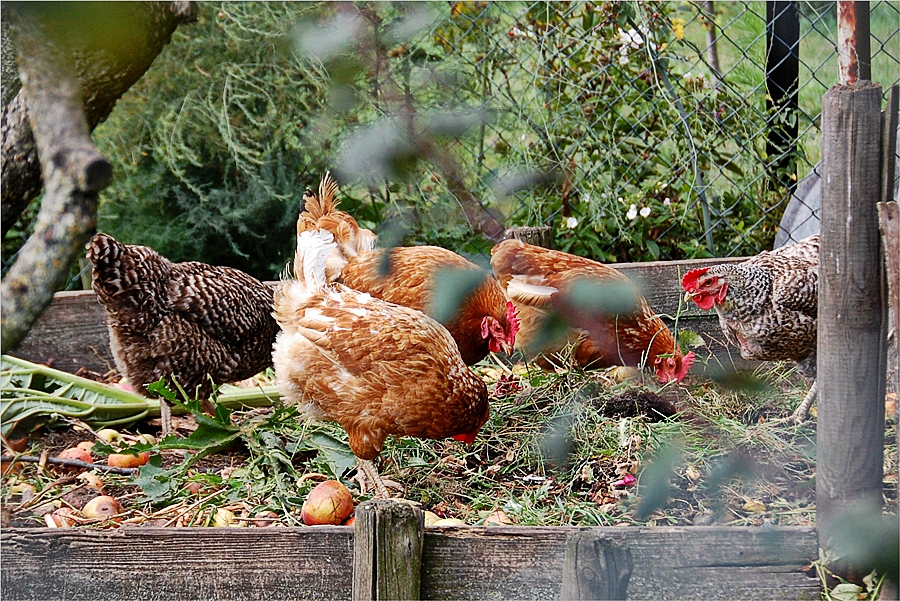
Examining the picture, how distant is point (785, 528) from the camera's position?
1722 millimetres

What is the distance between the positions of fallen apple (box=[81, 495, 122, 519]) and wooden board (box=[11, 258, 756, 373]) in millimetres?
1023

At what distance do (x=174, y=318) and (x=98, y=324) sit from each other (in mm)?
821

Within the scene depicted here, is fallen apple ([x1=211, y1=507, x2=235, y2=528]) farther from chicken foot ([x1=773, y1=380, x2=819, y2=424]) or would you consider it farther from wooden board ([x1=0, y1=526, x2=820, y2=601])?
chicken foot ([x1=773, y1=380, x2=819, y2=424])

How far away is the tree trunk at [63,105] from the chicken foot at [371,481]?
5.51 ft

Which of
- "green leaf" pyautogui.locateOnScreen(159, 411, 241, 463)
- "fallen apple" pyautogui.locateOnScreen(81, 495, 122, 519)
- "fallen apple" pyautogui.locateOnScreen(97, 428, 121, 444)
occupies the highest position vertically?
"green leaf" pyautogui.locateOnScreen(159, 411, 241, 463)

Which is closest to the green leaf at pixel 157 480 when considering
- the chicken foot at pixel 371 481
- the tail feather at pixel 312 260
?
the chicken foot at pixel 371 481

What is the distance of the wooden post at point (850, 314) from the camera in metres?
1.55

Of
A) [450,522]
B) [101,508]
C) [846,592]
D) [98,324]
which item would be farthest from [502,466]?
[98,324]

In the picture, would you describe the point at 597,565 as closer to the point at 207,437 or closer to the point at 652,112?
the point at 207,437

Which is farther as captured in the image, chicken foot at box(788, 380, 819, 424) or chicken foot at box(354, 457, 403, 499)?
chicken foot at box(788, 380, 819, 424)

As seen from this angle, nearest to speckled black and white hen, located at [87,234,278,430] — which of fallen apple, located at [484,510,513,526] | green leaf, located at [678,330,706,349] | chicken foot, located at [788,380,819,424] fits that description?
fallen apple, located at [484,510,513,526]

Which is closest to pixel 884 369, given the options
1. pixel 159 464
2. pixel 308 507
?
pixel 308 507

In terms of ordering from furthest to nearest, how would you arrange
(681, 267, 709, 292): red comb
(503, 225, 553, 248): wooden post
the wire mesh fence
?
the wire mesh fence, (503, 225, 553, 248): wooden post, (681, 267, 709, 292): red comb

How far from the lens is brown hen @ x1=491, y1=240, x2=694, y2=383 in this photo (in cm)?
266
